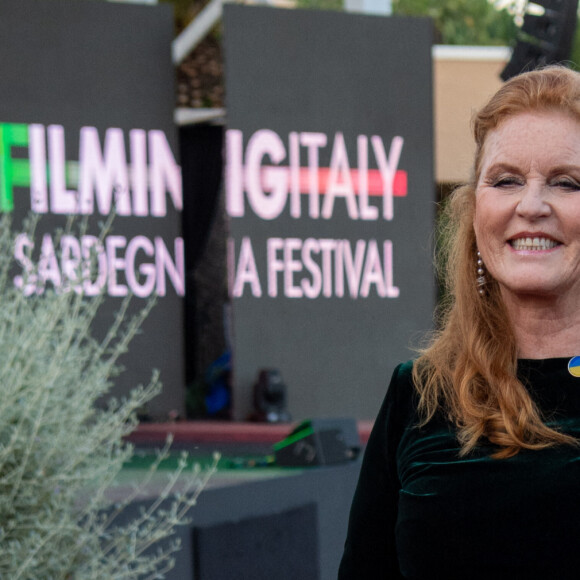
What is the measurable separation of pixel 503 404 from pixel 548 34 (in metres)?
5.69

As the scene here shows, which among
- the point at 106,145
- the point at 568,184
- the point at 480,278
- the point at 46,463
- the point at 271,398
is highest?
the point at 106,145

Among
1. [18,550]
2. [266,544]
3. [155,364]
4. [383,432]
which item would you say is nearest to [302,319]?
[155,364]

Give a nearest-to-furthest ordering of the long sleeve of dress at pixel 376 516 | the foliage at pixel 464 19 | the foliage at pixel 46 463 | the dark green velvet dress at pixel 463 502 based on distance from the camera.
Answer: the dark green velvet dress at pixel 463 502, the long sleeve of dress at pixel 376 516, the foliage at pixel 46 463, the foliage at pixel 464 19

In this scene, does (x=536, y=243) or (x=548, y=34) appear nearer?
(x=536, y=243)

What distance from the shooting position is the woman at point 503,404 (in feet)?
3.86

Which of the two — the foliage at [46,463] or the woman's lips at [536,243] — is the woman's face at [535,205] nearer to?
the woman's lips at [536,243]

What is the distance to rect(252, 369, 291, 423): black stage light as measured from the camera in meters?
6.22

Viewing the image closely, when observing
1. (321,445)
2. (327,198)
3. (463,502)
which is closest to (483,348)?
(463,502)

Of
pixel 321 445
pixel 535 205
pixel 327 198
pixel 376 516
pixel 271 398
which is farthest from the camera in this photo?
pixel 327 198

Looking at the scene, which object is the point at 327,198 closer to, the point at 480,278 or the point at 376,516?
the point at 480,278

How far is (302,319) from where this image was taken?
6.45m

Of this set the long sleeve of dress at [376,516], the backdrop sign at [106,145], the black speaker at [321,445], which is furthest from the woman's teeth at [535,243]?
the backdrop sign at [106,145]

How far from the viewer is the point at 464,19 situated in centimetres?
2380

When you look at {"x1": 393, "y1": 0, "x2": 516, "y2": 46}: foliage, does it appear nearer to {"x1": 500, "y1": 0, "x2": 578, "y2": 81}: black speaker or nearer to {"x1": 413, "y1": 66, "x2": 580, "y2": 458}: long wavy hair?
{"x1": 500, "y1": 0, "x2": 578, "y2": 81}: black speaker
